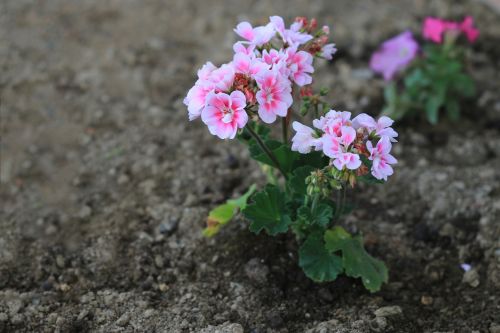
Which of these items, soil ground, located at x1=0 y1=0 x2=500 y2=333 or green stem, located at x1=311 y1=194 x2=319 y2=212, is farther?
soil ground, located at x1=0 y1=0 x2=500 y2=333

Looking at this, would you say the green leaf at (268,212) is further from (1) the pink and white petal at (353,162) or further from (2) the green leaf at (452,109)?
(2) the green leaf at (452,109)

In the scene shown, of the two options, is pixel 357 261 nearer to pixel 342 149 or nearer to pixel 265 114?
pixel 342 149

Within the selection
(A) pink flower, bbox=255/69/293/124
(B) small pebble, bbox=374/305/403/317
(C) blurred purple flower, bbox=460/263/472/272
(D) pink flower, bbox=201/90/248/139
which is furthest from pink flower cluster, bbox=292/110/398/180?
(C) blurred purple flower, bbox=460/263/472/272

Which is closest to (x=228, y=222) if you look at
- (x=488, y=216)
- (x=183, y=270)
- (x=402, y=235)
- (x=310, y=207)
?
(x=183, y=270)

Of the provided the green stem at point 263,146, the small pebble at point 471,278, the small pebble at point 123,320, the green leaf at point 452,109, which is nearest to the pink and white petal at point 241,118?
the green stem at point 263,146

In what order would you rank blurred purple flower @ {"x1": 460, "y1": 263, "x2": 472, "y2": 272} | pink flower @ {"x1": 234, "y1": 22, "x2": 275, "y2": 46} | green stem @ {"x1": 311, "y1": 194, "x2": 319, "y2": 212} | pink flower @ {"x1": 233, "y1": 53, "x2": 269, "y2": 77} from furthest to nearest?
blurred purple flower @ {"x1": 460, "y1": 263, "x2": 472, "y2": 272}
green stem @ {"x1": 311, "y1": 194, "x2": 319, "y2": 212}
pink flower @ {"x1": 234, "y1": 22, "x2": 275, "y2": 46}
pink flower @ {"x1": 233, "y1": 53, "x2": 269, "y2": 77}

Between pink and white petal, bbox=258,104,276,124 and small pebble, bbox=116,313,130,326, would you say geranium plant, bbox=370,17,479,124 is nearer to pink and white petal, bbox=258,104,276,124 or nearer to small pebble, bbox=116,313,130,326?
pink and white petal, bbox=258,104,276,124
